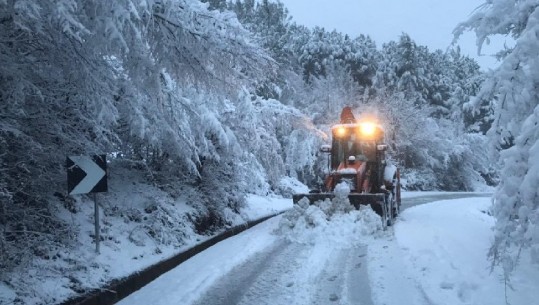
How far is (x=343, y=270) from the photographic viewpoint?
25.4 ft

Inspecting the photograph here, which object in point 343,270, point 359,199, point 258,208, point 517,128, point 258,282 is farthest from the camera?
point 258,208

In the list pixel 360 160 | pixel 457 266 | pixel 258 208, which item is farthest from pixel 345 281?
pixel 258 208

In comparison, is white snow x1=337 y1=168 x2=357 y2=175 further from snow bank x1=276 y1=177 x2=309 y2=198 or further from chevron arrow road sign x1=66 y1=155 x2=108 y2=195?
snow bank x1=276 y1=177 x2=309 y2=198

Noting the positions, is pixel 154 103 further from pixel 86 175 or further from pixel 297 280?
pixel 297 280

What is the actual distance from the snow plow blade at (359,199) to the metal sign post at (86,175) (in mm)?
5768

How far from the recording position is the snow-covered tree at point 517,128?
3969mm

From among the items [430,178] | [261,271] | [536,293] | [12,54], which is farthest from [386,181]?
[430,178]

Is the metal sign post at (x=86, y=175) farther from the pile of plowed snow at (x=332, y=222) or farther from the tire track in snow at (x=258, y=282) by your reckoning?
the pile of plowed snow at (x=332, y=222)


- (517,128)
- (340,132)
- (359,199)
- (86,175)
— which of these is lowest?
(359,199)

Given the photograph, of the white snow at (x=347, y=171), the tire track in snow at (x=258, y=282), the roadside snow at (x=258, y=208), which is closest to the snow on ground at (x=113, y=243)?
the tire track in snow at (x=258, y=282)

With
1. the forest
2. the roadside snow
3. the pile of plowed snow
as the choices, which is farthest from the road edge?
the roadside snow

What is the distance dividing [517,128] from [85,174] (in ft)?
18.2

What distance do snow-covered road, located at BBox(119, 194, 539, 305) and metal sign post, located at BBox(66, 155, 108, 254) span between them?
166 cm

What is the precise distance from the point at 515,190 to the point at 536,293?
2.34 m
